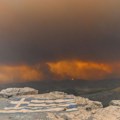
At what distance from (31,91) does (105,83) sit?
1195 cm

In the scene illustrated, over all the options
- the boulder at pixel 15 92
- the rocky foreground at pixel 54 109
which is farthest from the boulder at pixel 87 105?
the boulder at pixel 15 92

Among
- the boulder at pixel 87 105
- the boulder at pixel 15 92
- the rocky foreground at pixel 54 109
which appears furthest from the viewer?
the boulder at pixel 15 92

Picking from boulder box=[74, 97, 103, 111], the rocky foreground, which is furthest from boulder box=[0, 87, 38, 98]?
boulder box=[74, 97, 103, 111]

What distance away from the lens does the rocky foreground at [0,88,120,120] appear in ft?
31.3

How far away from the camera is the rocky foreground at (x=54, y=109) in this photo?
955cm

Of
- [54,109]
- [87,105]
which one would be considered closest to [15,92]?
[54,109]

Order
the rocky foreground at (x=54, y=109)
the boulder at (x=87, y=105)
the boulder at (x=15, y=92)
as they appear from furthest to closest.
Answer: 1. the boulder at (x=15, y=92)
2. the boulder at (x=87, y=105)
3. the rocky foreground at (x=54, y=109)

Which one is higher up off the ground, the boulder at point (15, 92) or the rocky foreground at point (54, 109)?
the boulder at point (15, 92)

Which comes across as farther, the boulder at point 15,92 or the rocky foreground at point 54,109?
the boulder at point 15,92

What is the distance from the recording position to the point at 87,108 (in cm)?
1091

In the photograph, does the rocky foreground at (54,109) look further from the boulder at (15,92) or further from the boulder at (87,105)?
the boulder at (15,92)

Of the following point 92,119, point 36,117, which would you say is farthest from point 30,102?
point 92,119

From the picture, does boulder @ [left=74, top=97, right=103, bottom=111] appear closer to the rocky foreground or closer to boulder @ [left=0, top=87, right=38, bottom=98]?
the rocky foreground

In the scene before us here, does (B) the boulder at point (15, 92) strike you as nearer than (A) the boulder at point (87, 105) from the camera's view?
No
